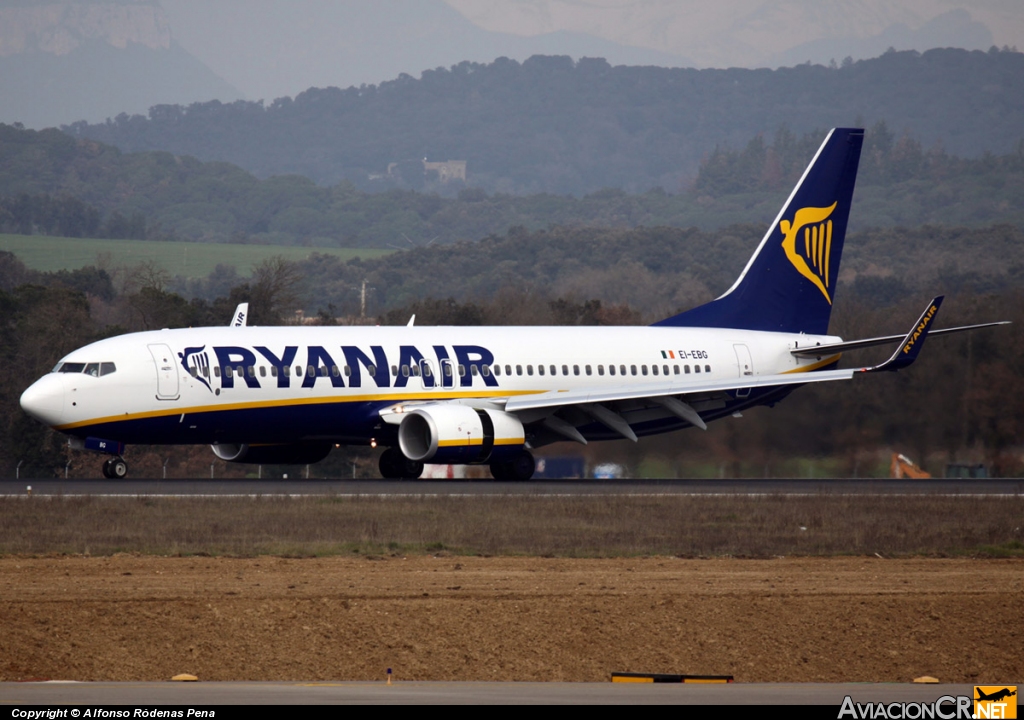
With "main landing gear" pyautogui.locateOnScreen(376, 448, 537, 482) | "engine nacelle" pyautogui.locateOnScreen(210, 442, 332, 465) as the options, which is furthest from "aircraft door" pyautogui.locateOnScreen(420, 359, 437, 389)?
"engine nacelle" pyautogui.locateOnScreen(210, 442, 332, 465)

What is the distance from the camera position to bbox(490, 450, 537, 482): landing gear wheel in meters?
35.0

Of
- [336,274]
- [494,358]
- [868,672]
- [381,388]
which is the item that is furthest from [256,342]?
[336,274]

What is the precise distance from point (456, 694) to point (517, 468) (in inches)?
911

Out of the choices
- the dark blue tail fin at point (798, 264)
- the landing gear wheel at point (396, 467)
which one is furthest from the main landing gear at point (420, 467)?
the dark blue tail fin at point (798, 264)

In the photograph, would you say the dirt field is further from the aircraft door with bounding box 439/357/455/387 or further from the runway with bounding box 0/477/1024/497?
the aircraft door with bounding box 439/357/455/387

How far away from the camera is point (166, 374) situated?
105ft

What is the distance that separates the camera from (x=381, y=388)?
112 ft

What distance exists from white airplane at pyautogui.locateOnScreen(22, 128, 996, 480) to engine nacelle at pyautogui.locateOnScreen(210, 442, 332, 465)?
0.05 metres

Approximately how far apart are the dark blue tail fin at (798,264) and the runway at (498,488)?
570cm

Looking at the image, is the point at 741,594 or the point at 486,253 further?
the point at 486,253

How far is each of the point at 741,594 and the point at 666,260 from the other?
435ft

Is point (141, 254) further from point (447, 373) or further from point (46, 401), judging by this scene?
point (46, 401)

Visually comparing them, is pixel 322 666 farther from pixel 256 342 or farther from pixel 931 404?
pixel 931 404

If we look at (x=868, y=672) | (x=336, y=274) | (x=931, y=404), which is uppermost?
(x=336, y=274)
